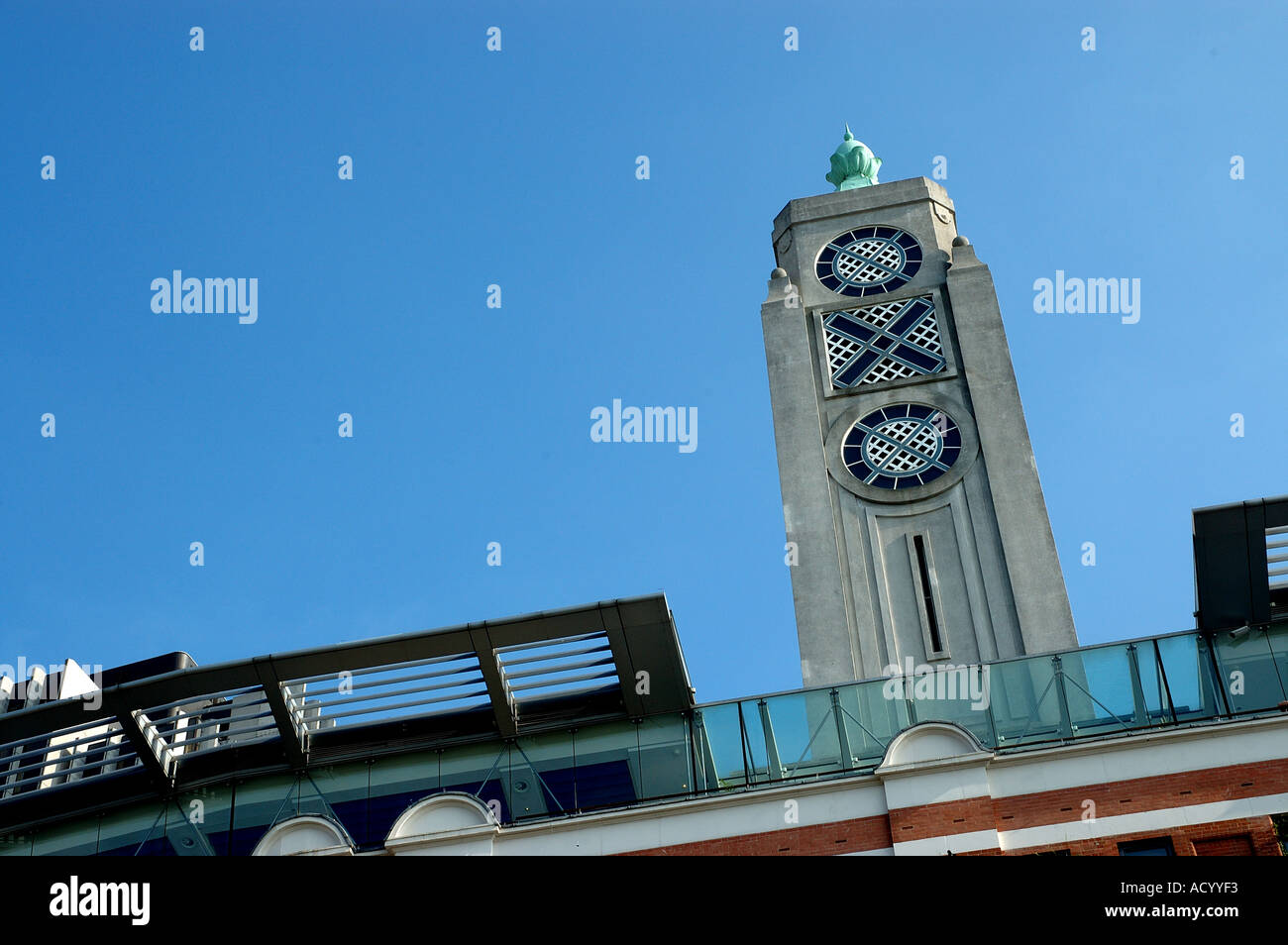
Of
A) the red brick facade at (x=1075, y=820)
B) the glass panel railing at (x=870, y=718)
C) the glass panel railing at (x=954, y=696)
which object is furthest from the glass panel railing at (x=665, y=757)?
the glass panel railing at (x=954, y=696)

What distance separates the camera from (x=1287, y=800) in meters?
22.6

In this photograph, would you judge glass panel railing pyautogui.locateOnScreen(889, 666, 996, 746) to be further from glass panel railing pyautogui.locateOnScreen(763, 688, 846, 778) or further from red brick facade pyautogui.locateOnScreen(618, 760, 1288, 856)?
red brick facade pyautogui.locateOnScreen(618, 760, 1288, 856)

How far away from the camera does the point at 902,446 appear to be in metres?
38.8

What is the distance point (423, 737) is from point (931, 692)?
343 inches

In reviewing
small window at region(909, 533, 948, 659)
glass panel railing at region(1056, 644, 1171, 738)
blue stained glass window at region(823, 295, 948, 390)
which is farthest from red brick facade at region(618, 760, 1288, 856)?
blue stained glass window at region(823, 295, 948, 390)

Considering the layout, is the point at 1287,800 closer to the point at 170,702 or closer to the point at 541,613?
the point at 541,613

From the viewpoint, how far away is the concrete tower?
35.5 m

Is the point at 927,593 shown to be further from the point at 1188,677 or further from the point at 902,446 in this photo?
the point at 1188,677

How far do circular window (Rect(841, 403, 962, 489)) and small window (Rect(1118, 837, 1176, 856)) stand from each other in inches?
631

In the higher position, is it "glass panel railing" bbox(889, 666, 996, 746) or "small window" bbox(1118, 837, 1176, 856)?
"glass panel railing" bbox(889, 666, 996, 746)

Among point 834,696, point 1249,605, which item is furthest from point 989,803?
point 1249,605

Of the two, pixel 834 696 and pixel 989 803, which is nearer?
pixel 989 803

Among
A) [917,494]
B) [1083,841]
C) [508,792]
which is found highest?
[917,494]
